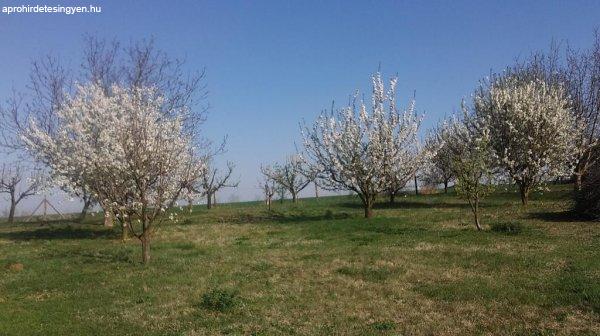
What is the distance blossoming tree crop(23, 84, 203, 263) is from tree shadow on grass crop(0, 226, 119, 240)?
10.1 feet

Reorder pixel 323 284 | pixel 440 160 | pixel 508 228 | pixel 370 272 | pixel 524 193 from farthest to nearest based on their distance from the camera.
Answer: pixel 440 160, pixel 524 193, pixel 508 228, pixel 370 272, pixel 323 284

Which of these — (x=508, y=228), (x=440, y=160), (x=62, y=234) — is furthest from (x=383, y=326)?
(x=440, y=160)

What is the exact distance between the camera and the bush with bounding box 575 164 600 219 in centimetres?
2255

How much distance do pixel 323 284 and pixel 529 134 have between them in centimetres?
2512

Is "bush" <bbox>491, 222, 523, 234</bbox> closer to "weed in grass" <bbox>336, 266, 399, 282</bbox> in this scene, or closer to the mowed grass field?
the mowed grass field

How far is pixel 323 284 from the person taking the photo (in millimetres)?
12992

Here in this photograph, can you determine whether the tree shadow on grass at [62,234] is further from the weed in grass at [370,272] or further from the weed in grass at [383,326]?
the weed in grass at [383,326]

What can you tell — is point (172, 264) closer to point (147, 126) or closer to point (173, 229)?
point (147, 126)

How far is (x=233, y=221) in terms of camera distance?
32.0 metres

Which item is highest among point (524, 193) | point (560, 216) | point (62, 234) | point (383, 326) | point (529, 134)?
point (529, 134)

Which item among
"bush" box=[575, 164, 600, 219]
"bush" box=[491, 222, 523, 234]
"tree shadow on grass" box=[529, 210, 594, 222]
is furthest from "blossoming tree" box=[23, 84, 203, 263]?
"bush" box=[575, 164, 600, 219]

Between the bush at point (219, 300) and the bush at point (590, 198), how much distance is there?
1798cm

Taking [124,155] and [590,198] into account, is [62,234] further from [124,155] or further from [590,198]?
[590,198]

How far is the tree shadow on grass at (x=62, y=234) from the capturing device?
27.1 metres
